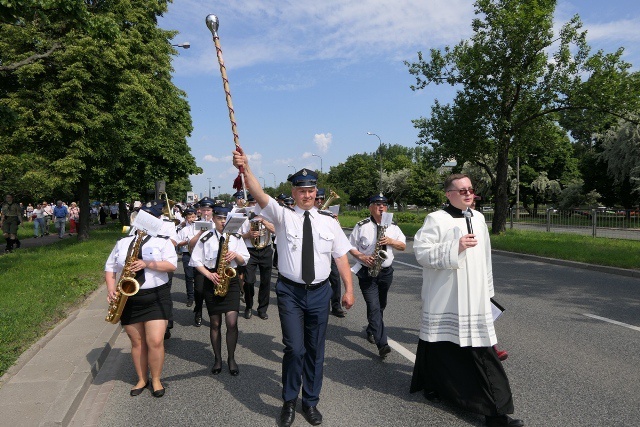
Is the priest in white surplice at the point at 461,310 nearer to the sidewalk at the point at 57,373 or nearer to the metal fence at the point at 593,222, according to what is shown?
the sidewalk at the point at 57,373

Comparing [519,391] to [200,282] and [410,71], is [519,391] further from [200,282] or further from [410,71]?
[410,71]

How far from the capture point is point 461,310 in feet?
13.2

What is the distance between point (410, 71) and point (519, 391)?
20.7m

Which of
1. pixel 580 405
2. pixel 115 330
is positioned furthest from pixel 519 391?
pixel 115 330

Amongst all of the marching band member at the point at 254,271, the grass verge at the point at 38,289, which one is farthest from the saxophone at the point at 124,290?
the marching band member at the point at 254,271

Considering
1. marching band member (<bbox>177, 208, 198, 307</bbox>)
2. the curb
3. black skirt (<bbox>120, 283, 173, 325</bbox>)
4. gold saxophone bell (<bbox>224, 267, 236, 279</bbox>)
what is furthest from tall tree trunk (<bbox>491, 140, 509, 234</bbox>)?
black skirt (<bbox>120, 283, 173, 325</bbox>)

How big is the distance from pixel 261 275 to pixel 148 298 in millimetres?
Result: 3771

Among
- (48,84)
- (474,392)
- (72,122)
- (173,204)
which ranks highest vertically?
Answer: (48,84)

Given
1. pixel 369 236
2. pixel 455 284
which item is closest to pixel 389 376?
pixel 455 284

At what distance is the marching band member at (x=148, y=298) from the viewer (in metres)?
4.79

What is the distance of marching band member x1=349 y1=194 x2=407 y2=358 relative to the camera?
5828 millimetres

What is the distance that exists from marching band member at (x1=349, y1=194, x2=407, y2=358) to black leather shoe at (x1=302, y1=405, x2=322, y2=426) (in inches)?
Answer: 66.9

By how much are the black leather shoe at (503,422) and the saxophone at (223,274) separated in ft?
9.68

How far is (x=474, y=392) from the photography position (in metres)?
4.02
